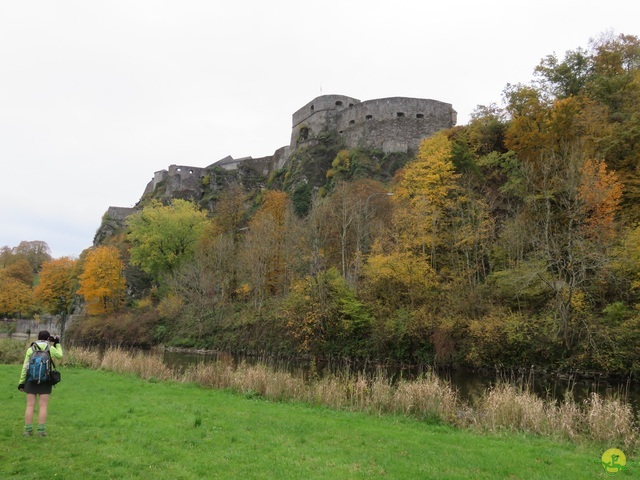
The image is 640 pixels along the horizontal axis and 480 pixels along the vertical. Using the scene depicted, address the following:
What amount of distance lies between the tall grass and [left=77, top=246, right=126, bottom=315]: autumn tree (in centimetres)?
3764

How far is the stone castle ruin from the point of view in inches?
2206

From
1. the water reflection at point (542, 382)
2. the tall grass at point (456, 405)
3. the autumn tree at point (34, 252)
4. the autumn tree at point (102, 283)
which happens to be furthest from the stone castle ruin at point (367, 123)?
the autumn tree at point (34, 252)

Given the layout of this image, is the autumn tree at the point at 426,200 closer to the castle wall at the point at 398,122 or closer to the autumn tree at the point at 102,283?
the castle wall at the point at 398,122

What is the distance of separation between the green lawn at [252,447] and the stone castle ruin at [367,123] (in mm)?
47313

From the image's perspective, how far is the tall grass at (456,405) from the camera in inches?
392

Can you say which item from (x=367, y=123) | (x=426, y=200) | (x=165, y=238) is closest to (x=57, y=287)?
(x=165, y=238)

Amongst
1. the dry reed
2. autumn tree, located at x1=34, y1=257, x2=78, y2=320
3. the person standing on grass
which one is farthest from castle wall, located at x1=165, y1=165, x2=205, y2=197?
the person standing on grass

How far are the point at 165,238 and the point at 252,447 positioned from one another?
145ft

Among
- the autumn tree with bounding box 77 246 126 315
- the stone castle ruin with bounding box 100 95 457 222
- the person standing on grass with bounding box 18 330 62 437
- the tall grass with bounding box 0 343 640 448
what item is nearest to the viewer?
the person standing on grass with bounding box 18 330 62 437

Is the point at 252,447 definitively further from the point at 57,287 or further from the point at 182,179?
→ the point at 182,179

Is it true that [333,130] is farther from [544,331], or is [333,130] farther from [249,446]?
[249,446]

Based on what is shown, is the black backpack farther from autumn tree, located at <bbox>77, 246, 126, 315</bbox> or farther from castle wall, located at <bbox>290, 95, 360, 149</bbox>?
castle wall, located at <bbox>290, 95, 360, 149</bbox>

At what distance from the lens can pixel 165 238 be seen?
4903 centimetres

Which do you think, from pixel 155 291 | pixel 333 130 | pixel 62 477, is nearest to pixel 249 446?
pixel 62 477
